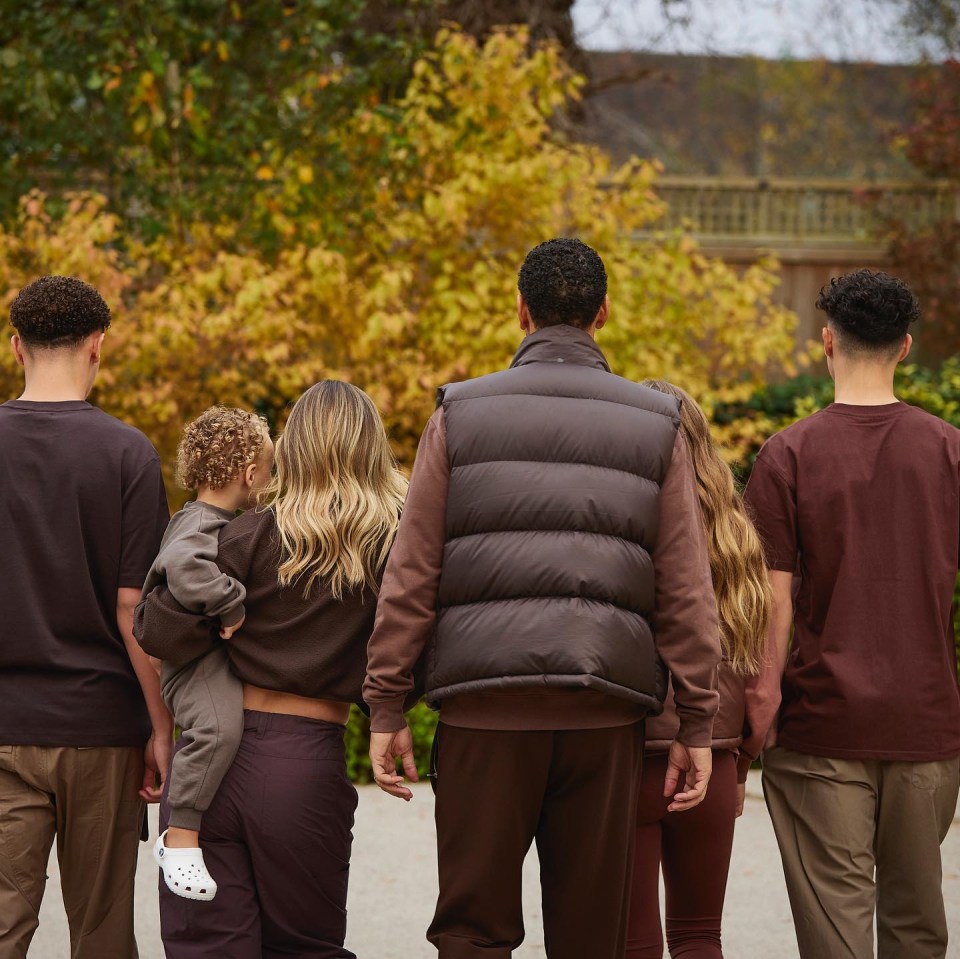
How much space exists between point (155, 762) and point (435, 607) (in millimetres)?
947

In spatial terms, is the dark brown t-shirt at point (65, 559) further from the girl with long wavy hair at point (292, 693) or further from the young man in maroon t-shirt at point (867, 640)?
the young man in maroon t-shirt at point (867, 640)

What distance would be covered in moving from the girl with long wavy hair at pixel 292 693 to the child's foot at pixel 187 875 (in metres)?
0.06

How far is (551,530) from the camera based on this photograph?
290 centimetres

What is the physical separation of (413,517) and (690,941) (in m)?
1.38

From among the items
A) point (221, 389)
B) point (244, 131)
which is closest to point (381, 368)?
point (221, 389)

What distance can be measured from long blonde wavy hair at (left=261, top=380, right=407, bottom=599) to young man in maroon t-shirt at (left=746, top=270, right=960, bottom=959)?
1017mm

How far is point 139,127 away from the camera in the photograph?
8766mm

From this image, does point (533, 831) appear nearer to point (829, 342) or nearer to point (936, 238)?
point (829, 342)

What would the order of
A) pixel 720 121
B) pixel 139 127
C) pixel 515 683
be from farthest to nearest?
pixel 720 121
pixel 139 127
pixel 515 683

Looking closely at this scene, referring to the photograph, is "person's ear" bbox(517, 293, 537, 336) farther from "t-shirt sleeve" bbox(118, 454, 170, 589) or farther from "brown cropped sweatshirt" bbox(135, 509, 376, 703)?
"t-shirt sleeve" bbox(118, 454, 170, 589)

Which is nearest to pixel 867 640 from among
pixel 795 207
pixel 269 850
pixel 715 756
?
pixel 715 756

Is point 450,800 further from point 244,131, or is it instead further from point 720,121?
point 720,121

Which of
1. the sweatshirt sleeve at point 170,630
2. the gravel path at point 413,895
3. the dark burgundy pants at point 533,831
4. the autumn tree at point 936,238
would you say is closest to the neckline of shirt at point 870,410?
the dark burgundy pants at point 533,831

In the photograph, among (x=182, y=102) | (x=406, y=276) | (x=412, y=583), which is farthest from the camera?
(x=182, y=102)
